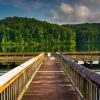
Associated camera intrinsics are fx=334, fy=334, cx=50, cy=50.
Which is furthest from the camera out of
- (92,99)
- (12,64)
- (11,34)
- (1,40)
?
(11,34)

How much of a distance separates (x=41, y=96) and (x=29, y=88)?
2005 millimetres

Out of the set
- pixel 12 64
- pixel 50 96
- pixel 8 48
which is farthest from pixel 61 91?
pixel 8 48

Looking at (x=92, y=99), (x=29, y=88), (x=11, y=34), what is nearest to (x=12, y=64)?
(x=29, y=88)

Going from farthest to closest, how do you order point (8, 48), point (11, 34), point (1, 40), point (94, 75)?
point (11, 34)
point (1, 40)
point (8, 48)
point (94, 75)

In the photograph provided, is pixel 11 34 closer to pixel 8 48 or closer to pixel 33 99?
pixel 8 48

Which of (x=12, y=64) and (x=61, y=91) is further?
(x=12, y=64)

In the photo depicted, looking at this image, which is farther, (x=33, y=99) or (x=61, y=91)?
(x=61, y=91)

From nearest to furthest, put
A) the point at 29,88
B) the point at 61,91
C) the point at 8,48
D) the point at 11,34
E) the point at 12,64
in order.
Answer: the point at 61,91 → the point at 29,88 → the point at 12,64 → the point at 8,48 → the point at 11,34

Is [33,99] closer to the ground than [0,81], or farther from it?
closer to the ground

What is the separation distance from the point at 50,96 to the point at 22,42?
6972 inches

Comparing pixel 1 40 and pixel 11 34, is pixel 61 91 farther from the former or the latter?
pixel 11 34

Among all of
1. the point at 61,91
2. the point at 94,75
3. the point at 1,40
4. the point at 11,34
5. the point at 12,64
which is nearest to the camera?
the point at 94,75

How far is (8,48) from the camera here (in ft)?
523

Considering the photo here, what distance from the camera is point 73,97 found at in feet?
32.7
